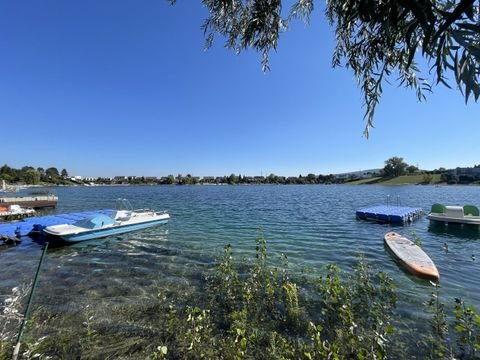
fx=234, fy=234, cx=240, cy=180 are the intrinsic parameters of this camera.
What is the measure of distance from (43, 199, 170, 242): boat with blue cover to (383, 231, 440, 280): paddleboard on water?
19789 mm

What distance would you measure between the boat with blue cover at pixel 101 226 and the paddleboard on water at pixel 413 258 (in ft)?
64.9

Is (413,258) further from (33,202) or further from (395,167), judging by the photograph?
(395,167)

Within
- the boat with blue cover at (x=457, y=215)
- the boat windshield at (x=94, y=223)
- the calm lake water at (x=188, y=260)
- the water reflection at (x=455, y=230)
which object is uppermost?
the boat windshield at (x=94, y=223)

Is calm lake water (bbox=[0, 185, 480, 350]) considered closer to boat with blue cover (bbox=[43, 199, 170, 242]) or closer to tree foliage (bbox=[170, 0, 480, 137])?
boat with blue cover (bbox=[43, 199, 170, 242])

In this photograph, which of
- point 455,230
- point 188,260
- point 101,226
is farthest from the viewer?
point 455,230

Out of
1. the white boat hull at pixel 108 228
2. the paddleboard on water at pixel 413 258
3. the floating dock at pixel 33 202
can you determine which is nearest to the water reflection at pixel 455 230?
the paddleboard on water at pixel 413 258

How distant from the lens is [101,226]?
59.1 ft

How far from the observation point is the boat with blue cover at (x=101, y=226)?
16156mm

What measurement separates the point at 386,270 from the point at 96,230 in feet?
62.0

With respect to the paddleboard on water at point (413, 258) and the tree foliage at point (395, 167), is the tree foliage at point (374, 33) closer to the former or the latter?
the paddleboard on water at point (413, 258)

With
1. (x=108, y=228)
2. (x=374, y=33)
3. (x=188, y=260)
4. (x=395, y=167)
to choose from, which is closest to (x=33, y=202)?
(x=108, y=228)

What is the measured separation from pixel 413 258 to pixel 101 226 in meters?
20.4

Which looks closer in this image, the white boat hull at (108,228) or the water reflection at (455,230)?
the white boat hull at (108,228)

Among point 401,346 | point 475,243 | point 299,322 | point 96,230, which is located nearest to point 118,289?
point 299,322
